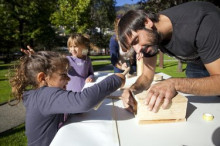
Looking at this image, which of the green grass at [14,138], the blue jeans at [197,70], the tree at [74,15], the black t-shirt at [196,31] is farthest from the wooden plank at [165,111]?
the tree at [74,15]

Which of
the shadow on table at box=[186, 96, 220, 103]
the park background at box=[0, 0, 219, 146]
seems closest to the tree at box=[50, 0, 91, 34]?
the park background at box=[0, 0, 219, 146]

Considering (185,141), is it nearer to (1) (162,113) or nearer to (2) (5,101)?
(1) (162,113)

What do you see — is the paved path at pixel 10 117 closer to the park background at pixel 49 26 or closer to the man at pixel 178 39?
the park background at pixel 49 26

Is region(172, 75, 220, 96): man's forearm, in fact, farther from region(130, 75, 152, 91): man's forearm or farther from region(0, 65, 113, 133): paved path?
region(0, 65, 113, 133): paved path

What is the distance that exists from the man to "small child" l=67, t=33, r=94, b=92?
50.9 inches

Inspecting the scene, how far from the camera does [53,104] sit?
119cm

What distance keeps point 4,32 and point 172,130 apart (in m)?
20.6

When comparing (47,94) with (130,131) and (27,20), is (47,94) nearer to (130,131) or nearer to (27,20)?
(130,131)

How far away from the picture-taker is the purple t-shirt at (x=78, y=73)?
2859 millimetres

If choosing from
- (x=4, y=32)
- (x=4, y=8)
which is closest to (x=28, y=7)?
(x=4, y=8)

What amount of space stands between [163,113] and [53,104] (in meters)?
0.68

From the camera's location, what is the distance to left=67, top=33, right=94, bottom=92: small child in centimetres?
289

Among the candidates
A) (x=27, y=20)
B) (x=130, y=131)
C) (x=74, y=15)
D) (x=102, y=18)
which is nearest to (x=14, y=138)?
(x=130, y=131)

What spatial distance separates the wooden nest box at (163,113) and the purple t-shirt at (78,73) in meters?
1.73
